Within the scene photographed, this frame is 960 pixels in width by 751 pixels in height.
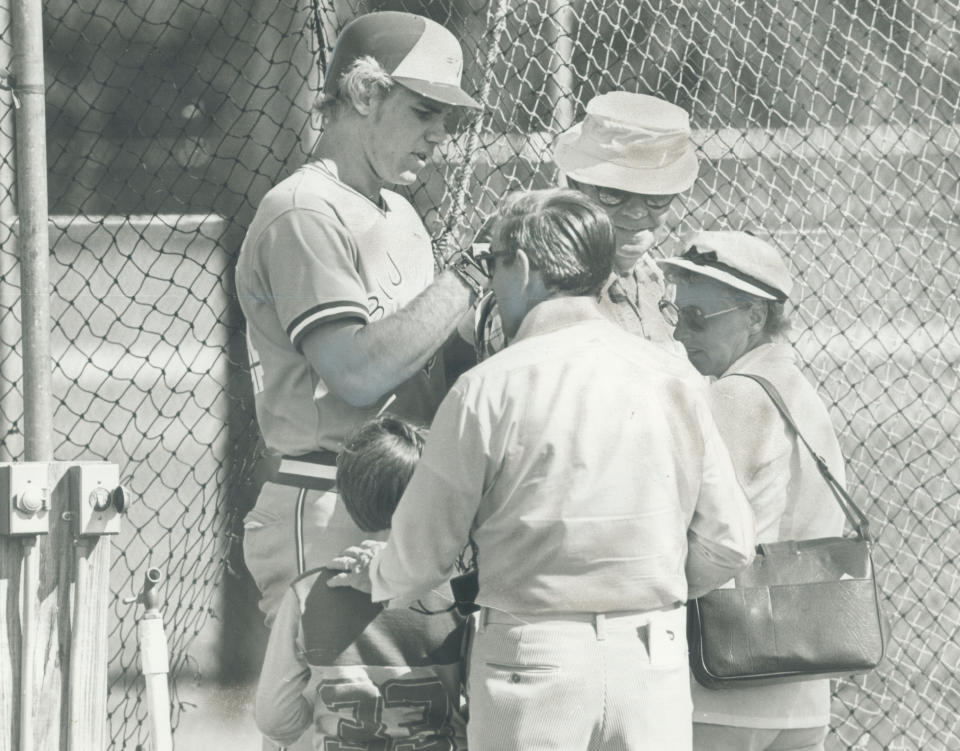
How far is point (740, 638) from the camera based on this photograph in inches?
106

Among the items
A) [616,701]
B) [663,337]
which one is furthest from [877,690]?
[616,701]

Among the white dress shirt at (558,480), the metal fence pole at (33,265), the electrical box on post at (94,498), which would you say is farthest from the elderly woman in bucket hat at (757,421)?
the metal fence pole at (33,265)

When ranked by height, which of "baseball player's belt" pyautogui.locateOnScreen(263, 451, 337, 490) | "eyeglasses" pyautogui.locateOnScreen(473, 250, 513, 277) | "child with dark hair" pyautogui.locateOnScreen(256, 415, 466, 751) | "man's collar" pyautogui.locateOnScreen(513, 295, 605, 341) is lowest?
"child with dark hair" pyautogui.locateOnScreen(256, 415, 466, 751)

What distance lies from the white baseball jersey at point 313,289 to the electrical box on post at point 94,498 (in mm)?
308

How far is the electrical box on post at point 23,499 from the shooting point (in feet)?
8.69

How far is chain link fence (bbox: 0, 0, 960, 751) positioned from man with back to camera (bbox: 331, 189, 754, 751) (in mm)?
2263

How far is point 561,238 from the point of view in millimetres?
2299

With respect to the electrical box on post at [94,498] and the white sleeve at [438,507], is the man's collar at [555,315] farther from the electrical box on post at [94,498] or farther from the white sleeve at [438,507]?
the electrical box on post at [94,498]

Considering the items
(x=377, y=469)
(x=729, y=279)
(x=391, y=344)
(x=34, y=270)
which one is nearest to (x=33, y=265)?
(x=34, y=270)

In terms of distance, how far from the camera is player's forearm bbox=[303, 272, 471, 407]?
2635 mm

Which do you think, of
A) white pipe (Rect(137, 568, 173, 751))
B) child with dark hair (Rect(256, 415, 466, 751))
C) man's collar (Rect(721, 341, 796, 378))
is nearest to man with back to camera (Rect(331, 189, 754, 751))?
child with dark hair (Rect(256, 415, 466, 751))

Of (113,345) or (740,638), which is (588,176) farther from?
(113,345)

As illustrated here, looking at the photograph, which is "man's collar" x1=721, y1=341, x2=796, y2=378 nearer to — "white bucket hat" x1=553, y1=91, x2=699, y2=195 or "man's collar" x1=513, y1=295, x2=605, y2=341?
"white bucket hat" x1=553, y1=91, x2=699, y2=195

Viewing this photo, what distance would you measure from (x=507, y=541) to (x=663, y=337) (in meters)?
0.75
